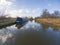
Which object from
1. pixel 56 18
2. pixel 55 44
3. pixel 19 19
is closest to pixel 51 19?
pixel 56 18

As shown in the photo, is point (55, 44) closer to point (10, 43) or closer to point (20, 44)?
point (20, 44)

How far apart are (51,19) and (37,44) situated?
18982mm

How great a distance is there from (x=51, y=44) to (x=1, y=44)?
3.35 metres

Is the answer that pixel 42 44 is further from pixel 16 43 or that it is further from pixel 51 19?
pixel 51 19

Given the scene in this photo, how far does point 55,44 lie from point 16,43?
2.66 metres

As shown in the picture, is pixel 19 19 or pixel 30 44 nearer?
Answer: pixel 30 44

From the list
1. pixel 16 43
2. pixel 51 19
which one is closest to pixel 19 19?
pixel 51 19

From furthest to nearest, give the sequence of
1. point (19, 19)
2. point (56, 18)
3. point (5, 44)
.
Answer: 1. point (19, 19)
2. point (56, 18)
3. point (5, 44)

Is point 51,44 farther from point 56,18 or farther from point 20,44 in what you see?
point 56,18

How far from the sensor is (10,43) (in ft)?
27.7

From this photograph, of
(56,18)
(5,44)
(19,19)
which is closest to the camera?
(5,44)

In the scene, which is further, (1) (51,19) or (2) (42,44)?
(1) (51,19)

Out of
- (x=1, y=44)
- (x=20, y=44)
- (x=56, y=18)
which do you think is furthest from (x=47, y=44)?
(x=56, y=18)

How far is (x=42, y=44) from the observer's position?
8367 mm
